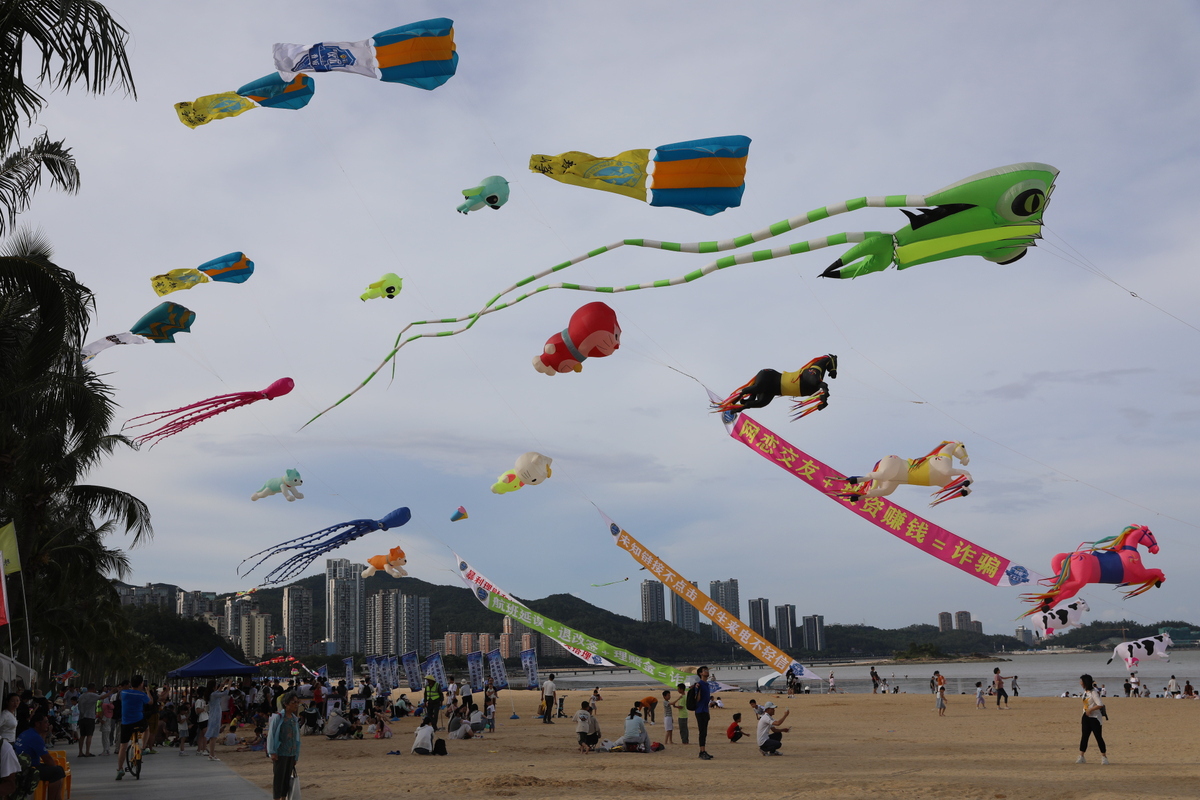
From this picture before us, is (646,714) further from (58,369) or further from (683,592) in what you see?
(58,369)

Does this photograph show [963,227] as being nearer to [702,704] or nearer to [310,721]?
[702,704]

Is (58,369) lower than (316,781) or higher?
higher

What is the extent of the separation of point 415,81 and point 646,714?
15214mm

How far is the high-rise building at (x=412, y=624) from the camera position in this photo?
9400 cm

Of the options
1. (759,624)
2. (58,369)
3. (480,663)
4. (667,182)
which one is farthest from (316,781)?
(759,624)

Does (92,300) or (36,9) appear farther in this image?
(92,300)

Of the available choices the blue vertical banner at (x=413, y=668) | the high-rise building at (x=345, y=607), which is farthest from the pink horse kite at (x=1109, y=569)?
the high-rise building at (x=345, y=607)

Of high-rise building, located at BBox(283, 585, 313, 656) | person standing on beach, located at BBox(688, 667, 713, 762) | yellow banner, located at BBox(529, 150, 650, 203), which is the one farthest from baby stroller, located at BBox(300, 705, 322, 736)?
high-rise building, located at BBox(283, 585, 313, 656)

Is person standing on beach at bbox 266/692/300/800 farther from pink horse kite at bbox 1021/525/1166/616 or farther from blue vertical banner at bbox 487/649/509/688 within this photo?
blue vertical banner at bbox 487/649/509/688

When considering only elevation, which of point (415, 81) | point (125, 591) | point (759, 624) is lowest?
point (759, 624)

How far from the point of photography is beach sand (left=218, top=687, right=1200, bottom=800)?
9.52 metres

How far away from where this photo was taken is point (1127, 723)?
66.2ft

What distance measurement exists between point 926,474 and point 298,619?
9676 centimetres

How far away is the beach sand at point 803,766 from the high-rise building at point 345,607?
74.6 meters
